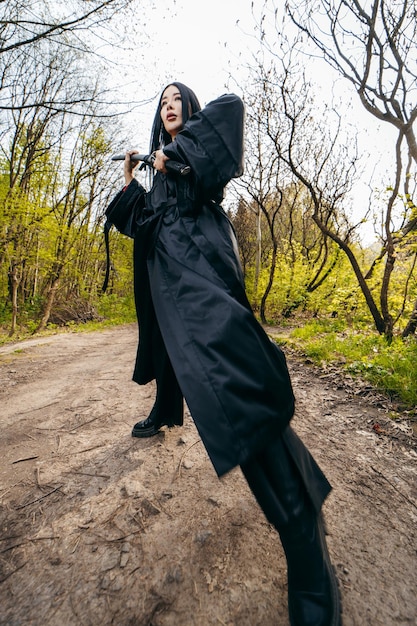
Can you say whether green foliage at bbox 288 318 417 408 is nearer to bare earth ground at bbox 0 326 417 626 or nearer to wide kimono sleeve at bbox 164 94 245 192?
bare earth ground at bbox 0 326 417 626

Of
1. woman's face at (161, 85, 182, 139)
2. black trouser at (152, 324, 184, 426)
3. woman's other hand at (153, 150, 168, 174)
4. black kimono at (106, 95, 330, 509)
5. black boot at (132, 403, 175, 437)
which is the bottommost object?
black boot at (132, 403, 175, 437)

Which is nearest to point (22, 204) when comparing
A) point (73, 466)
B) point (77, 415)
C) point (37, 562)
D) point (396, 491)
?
point (77, 415)

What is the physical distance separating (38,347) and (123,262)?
1209cm

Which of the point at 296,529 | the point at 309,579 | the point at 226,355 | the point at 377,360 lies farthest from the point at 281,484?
the point at 377,360

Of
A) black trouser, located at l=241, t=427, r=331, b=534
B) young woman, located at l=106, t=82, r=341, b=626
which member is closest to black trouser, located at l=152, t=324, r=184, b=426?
young woman, located at l=106, t=82, r=341, b=626

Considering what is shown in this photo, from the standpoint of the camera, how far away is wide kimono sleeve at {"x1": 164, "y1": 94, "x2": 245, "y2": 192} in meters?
1.18

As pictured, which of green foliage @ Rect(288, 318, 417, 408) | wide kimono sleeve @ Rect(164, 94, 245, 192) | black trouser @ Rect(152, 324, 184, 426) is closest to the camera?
wide kimono sleeve @ Rect(164, 94, 245, 192)

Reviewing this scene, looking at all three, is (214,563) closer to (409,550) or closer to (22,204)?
(409,550)

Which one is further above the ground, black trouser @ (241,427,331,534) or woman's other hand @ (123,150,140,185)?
woman's other hand @ (123,150,140,185)

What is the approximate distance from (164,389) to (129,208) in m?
1.12

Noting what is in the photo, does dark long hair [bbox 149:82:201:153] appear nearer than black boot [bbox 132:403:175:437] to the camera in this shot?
Yes

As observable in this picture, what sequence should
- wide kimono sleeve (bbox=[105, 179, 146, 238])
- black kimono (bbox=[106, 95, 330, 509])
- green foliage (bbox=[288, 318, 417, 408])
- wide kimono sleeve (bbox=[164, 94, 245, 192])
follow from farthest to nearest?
green foliage (bbox=[288, 318, 417, 408]), wide kimono sleeve (bbox=[105, 179, 146, 238]), wide kimono sleeve (bbox=[164, 94, 245, 192]), black kimono (bbox=[106, 95, 330, 509])

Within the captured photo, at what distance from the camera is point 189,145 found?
1.21m

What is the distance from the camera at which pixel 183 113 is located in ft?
5.30
